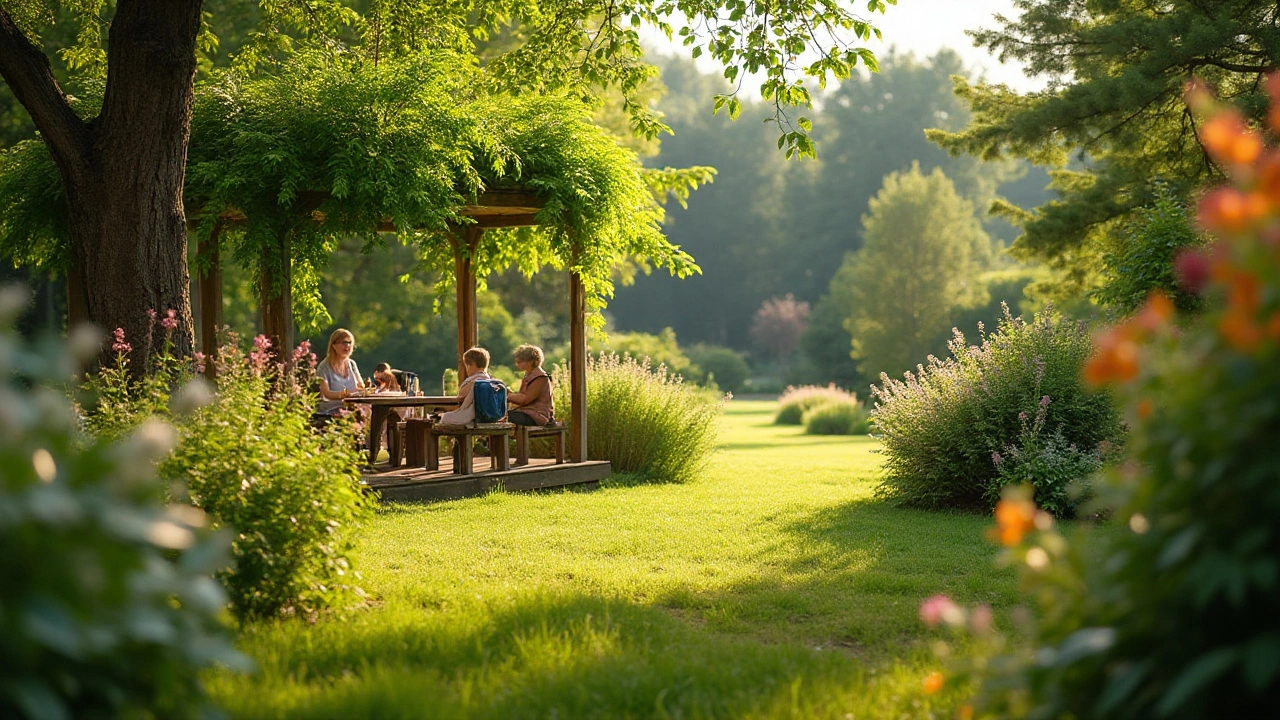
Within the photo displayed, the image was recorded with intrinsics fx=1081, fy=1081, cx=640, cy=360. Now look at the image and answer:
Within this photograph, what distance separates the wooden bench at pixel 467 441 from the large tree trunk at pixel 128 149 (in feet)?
12.5

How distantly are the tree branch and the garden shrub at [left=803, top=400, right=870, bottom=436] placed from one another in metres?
21.1

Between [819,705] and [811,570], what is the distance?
3245mm

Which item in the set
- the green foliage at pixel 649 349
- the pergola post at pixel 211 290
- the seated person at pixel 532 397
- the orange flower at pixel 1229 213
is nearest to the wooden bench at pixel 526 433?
the seated person at pixel 532 397

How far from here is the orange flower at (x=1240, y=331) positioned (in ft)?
6.35

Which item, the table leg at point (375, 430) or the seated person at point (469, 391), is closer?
the seated person at point (469, 391)

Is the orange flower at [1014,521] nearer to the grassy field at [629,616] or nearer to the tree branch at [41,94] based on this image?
the grassy field at [629,616]

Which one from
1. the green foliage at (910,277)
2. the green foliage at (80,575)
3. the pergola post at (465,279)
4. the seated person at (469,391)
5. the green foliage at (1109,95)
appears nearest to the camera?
the green foliage at (80,575)

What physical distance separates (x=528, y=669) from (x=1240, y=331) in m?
2.97

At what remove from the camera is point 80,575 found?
1.90 metres

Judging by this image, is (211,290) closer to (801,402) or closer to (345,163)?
(345,163)

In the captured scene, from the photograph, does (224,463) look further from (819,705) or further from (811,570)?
(811,570)

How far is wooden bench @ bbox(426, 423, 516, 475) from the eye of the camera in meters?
10.3

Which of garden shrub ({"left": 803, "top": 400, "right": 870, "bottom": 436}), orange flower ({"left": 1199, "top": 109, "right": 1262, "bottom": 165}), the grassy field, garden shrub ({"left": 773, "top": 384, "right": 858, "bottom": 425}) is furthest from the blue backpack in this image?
garden shrub ({"left": 773, "top": 384, "right": 858, "bottom": 425})

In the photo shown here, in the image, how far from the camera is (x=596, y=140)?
10781 millimetres
